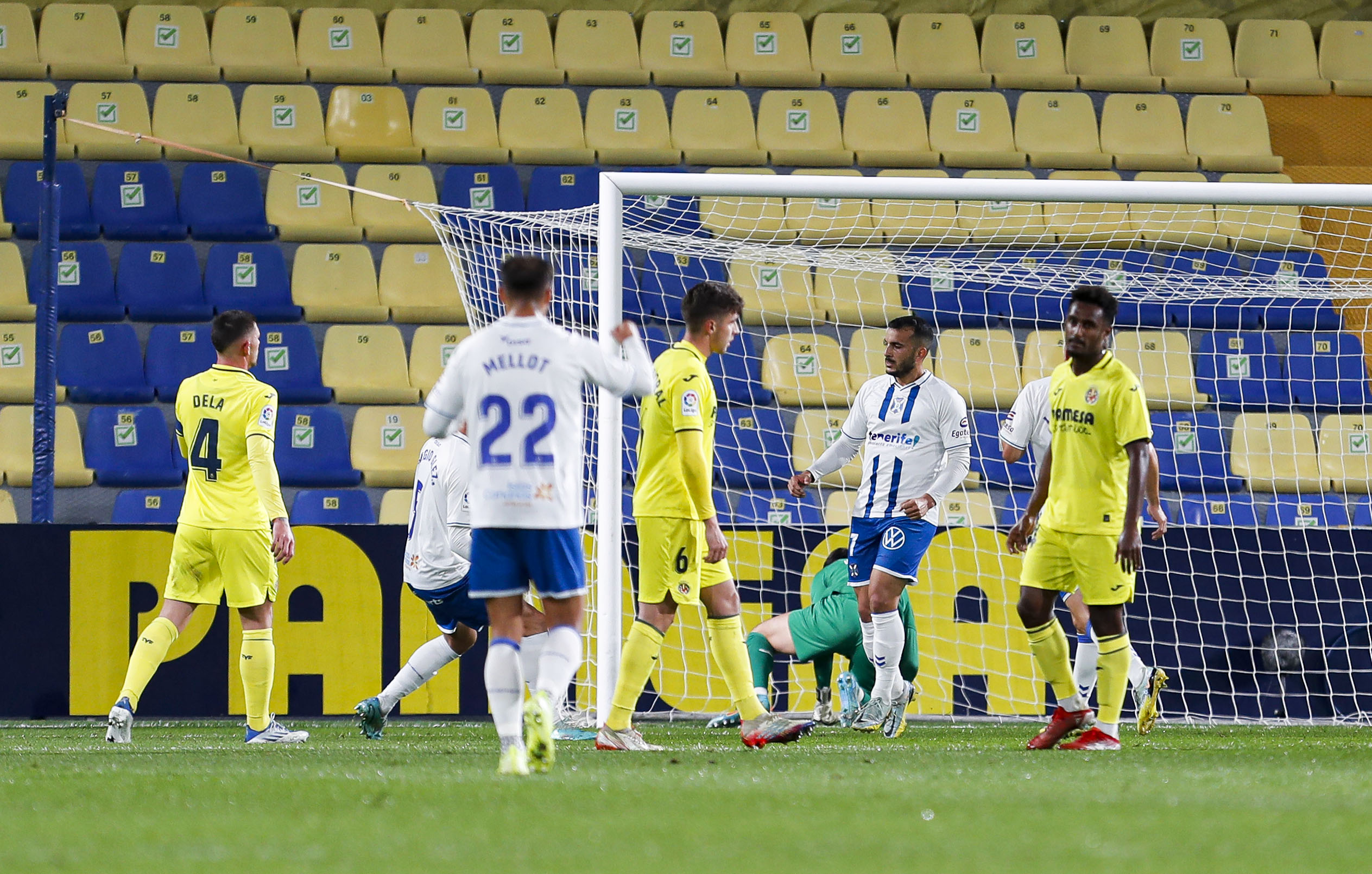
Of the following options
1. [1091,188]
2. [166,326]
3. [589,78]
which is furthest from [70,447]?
[1091,188]

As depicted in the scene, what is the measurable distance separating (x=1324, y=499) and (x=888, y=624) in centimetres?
433

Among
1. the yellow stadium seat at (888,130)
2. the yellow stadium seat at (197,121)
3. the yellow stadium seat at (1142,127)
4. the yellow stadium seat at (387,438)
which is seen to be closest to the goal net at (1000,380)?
the yellow stadium seat at (888,130)

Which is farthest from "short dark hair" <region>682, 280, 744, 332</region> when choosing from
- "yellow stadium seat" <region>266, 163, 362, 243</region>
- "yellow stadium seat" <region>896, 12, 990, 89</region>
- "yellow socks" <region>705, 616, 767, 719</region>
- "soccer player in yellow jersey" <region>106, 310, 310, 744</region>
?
"yellow stadium seat" <region>896, 12, 990, 89</region>

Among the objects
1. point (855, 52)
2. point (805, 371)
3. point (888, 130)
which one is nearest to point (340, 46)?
point (855, 52)

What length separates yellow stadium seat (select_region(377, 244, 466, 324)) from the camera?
10.9 m

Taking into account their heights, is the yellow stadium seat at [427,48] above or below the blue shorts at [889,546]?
above

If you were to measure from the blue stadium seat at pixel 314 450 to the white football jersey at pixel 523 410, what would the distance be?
5.48 metres

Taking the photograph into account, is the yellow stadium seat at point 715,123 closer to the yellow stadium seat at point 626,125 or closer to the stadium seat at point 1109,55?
A: the yellow stadium seat at point 626,125

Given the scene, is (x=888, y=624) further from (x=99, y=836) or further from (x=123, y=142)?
(x=123, y=142)

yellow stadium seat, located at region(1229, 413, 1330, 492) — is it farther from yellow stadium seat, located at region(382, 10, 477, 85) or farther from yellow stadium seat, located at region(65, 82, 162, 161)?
yellow stadium seat, located at region(65, 82, 162, 161)

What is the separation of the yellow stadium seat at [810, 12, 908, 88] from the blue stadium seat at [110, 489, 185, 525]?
21.1ft

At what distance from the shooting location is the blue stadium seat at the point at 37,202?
1102 centimetres

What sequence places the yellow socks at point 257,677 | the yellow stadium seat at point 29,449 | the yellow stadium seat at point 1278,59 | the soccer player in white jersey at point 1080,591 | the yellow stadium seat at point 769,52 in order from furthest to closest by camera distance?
the yellow stadium seat at point 1278,59, the yellow stadium seat at point 769,52, the yellow stadium seat at point 29,449, the soccer player in white jersey at point 1080,591, the yellow socks at point 257,677

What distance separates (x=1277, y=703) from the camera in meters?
8.15
